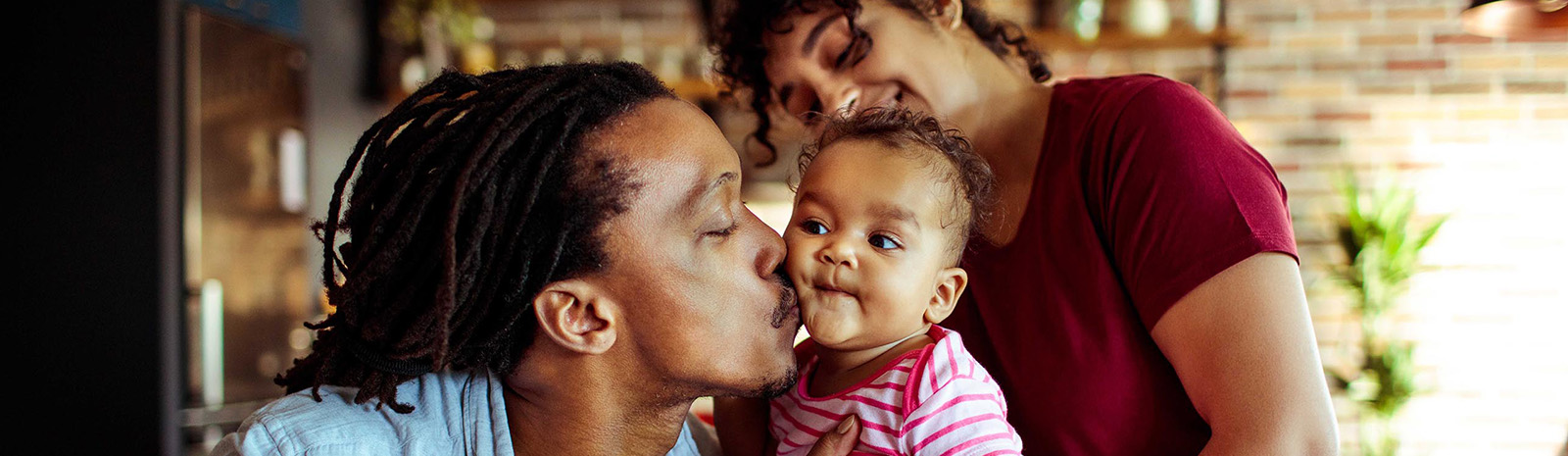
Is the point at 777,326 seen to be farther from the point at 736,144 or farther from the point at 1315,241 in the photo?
the point at 1315,241

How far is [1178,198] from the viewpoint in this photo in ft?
3.80

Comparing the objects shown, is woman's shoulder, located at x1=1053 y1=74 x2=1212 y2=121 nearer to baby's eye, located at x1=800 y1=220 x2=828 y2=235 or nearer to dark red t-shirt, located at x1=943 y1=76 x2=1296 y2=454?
dark red t-shirt, located at x1=943 y1=76 x2=1296 y2=454

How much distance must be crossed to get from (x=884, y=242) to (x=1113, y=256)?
0.28m

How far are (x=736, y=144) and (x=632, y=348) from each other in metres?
3.55

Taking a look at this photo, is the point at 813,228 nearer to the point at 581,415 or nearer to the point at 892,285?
the point at 892,285

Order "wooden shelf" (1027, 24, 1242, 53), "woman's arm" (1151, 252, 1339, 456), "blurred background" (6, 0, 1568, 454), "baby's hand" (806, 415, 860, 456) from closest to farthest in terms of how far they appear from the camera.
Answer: "woman's arm" (1151, 252, 1339, 456), "baby's hand" (806, 415, 860, 456), "blurred background" (6, 0, 1568, 454), "wooden shelf" (1027, 24, 1242, 53)

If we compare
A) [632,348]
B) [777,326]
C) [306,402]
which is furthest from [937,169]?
[306,402]

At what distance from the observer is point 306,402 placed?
1.18 meters

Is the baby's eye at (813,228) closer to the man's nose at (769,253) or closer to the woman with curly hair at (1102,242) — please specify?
the man's nose at (769,253)

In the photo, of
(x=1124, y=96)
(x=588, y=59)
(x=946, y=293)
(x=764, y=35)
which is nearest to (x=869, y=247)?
(x=946, y=293)

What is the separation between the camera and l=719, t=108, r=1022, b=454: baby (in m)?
1.18

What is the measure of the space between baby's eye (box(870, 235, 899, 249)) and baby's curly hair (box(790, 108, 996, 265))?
8 cm

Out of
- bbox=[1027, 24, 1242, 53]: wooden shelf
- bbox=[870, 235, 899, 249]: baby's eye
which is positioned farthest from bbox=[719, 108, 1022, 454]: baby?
bbox=[1027, 24, 1242, 53]: wooden shelf

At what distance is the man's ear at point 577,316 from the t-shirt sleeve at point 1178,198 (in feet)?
1.92
